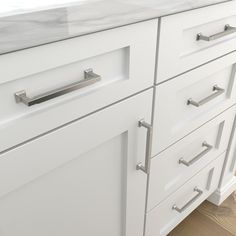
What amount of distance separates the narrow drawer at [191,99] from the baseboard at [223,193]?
0.45 metres

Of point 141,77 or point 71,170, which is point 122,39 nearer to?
point 141,77

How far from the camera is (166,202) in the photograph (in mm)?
921

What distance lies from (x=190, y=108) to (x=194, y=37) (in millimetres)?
196

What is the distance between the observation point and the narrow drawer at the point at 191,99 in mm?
696

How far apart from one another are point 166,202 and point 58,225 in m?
0.39

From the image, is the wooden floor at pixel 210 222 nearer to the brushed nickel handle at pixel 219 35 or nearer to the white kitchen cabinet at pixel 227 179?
the white kitchen cabinet at pixel 227 179

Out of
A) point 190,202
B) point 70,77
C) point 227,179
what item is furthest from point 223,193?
point 70,77

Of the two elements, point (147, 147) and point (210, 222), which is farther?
point (210, 222)

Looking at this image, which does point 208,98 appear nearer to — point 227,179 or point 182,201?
point 182,201

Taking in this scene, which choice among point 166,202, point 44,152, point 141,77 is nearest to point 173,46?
point 141,77

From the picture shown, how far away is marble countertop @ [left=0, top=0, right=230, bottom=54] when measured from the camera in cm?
38

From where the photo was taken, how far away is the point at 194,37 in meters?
0.68

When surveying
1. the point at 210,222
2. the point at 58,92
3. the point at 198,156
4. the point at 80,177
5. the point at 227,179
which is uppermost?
the point at 58,92

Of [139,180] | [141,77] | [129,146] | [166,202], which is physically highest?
[141,77]
